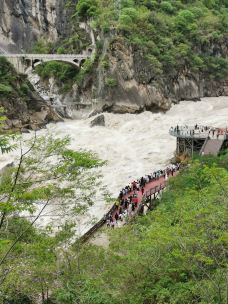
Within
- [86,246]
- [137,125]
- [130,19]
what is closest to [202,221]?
[86,246]

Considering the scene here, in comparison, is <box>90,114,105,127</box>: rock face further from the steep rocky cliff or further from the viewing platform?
the viewing platform

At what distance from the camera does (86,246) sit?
19422mm

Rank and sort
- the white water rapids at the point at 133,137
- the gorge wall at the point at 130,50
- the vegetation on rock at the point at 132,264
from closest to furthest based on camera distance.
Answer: the vegetation on rock at the point at 132,264 → the white water rapids at the point at 133,137 → the gorge wall at the point at 130,50

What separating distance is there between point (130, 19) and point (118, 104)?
45.9ft

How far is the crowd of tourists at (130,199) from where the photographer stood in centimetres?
2964

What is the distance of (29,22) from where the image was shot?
→ 87812 millimetres

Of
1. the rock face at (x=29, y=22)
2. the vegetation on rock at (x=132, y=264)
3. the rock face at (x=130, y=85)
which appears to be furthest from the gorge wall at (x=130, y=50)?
the vegetation on rock at (x=132, y=264)

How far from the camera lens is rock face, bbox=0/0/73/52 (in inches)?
3356

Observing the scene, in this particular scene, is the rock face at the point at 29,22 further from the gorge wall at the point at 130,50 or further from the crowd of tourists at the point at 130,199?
the crowd of tourists at the point at 130,199

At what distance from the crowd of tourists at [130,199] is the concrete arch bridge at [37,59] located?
3993cm

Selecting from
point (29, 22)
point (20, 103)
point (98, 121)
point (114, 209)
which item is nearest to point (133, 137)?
point (98, 121)

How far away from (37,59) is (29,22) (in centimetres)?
1421

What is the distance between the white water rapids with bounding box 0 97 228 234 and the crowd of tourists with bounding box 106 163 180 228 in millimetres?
1644

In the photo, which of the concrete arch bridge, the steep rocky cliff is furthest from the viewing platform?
the concrete arch bridge
